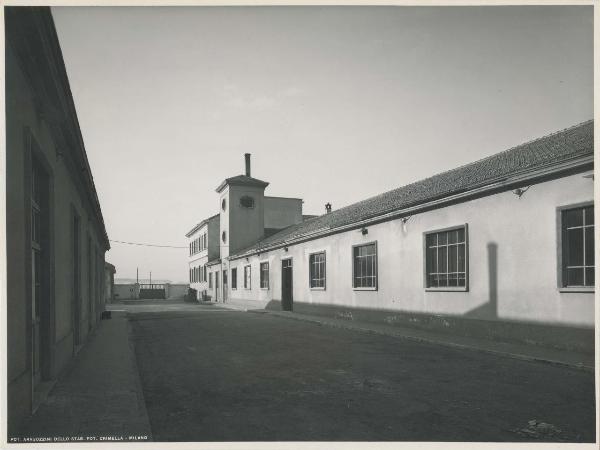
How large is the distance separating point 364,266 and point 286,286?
8.01 m

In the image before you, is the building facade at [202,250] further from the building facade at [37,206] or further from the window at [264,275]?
the building facade at [37,206]

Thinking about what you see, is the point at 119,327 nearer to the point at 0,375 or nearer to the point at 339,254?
the point at 339,254

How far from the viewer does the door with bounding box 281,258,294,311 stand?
22994 mm

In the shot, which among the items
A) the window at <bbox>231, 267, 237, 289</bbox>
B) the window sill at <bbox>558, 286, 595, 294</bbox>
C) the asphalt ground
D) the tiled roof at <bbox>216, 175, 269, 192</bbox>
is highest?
the tiled roof at <bbox>216, 175, 269, 192</bbox>

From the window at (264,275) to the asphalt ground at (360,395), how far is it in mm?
15361

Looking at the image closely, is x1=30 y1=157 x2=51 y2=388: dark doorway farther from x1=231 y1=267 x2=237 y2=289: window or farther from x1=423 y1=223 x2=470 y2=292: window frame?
x1=231 y1=267 x2=237 y2=289: window

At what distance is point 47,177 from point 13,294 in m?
2.87

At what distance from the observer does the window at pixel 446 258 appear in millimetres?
11570

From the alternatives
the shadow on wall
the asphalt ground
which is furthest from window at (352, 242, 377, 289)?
the asphalt ground

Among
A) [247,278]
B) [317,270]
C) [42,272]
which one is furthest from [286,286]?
[42,272]

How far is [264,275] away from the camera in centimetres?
2611

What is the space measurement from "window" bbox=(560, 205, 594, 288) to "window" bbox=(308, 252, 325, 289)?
10.7 metres

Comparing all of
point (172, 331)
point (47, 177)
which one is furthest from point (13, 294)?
point (172, 331)

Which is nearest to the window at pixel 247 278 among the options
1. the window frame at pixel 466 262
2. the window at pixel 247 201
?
the window at pixel 247 201
